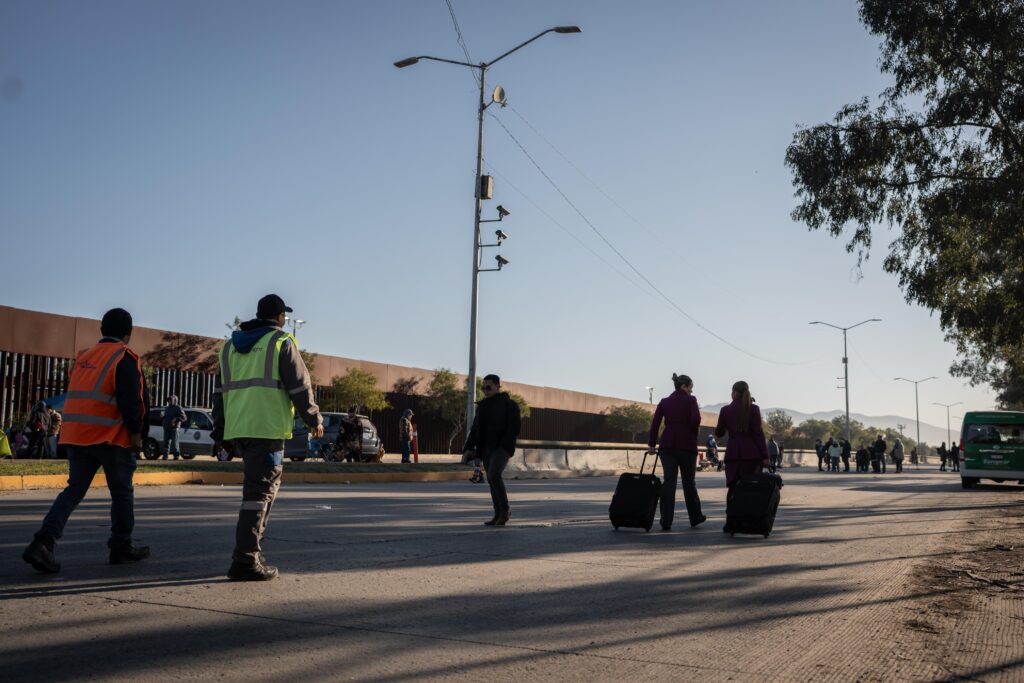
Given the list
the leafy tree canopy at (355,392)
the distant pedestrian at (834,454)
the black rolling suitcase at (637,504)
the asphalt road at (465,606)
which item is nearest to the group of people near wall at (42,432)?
the asphalt road at (465,606)

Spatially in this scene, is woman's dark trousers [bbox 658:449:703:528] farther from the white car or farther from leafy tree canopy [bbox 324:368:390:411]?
leafy tree canopy [bbox 324:368:390:411]

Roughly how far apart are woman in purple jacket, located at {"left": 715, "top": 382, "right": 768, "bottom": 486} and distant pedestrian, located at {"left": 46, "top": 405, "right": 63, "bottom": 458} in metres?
20.1

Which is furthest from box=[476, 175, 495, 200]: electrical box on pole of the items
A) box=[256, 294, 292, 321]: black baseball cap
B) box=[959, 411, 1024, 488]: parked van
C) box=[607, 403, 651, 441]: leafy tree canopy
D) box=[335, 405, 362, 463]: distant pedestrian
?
box=[607, 403, 651, 441]: leafy tree canopy

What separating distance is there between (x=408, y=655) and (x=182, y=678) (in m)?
1.02

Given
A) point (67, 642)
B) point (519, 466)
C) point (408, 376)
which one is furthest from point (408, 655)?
point (408, 376)

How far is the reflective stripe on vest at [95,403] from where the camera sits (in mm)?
6711

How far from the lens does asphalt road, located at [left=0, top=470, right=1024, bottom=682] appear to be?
174 inches

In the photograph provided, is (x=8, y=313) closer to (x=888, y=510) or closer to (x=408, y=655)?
(x=888, y=510)

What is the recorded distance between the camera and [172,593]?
5.82m

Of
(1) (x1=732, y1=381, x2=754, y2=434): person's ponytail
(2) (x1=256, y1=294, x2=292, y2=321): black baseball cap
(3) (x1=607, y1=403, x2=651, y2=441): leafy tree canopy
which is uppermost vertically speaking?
(3) (x1=607, y1=403, x2=651, y2=441): leafy tree canopy

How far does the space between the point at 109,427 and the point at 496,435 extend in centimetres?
501

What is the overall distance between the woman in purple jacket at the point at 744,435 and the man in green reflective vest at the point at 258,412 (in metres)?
5.88

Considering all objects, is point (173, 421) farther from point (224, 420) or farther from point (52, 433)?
point (224, 420)

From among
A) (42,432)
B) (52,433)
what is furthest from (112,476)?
(52,433)
